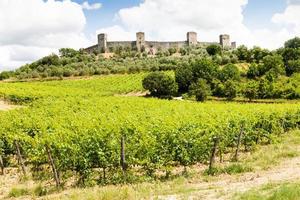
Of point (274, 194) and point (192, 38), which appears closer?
point (274, 194)

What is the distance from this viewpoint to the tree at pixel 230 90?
59.2 meters

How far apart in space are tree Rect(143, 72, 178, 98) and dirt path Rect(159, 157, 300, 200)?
43671 millimetres

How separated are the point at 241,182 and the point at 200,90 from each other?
145 feet

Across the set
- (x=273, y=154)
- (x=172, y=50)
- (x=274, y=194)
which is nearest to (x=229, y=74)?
(x=172, y=50)

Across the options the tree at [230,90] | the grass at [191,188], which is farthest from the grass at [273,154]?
the tree at [230,90]

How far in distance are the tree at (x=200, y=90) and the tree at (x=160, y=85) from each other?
8.79 feet

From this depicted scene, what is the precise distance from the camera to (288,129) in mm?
30438

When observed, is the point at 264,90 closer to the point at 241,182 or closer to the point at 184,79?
the point at 184,79

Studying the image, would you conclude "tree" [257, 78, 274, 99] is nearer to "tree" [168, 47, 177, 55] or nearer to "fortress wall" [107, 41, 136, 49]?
"tree" [168, 47, 177, 55]

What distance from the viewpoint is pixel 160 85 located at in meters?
61.9

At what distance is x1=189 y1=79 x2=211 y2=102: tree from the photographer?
57469 millimetres

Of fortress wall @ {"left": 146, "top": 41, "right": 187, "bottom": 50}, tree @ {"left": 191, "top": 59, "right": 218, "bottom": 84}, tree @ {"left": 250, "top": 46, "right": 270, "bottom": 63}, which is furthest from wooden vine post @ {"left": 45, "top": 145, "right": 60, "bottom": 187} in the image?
fortress wall @ {"left": 146, "top": 41, "right": 187, "bottom": 50}

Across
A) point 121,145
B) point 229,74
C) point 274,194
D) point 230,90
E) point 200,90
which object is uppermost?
point 229,74

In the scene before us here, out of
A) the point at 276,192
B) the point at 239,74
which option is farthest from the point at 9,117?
the point at 239,74
